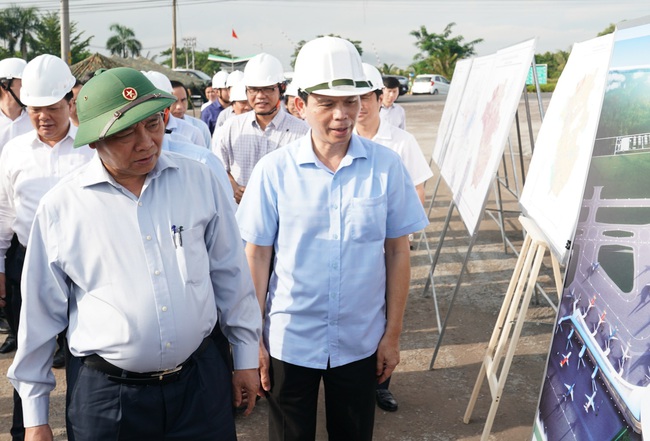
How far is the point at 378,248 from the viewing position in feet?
7.61

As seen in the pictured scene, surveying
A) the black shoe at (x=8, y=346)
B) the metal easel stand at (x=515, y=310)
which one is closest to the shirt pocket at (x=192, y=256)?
the metal easel stand at (x=515, y=310)

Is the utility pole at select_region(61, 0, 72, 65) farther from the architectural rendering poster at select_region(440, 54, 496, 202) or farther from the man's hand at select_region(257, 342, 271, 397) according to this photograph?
the man's hand at select_region(257, 342, 271, 397)

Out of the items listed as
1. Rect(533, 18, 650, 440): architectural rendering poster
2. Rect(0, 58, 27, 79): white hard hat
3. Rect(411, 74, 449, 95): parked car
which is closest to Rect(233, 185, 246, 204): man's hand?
Rect(0, 58, 27, 79): white hard hat

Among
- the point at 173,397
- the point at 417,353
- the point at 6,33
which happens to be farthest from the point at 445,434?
the point at 6,33

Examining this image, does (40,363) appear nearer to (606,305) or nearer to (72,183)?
(72,183)

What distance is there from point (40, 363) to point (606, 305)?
1.64 metres

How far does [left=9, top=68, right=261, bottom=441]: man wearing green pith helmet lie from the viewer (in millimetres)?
1886

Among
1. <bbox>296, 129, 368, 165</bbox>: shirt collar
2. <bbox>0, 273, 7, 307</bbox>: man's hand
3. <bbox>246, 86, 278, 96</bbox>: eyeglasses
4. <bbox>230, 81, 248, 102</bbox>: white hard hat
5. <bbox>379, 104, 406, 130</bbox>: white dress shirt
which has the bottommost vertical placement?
<bbox>0, 273, 7, 307</bbox>: man's hand

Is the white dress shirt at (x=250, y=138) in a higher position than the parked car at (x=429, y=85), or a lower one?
higher

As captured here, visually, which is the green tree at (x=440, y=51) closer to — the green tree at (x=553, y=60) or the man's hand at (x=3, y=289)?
the green tree at (x=553, y=60)

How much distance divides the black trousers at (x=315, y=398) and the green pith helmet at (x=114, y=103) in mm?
1026

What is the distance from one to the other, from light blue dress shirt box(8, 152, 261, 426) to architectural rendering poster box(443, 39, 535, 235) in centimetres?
207

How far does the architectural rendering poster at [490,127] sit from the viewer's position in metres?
3.69

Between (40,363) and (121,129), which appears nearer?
(121,129)
